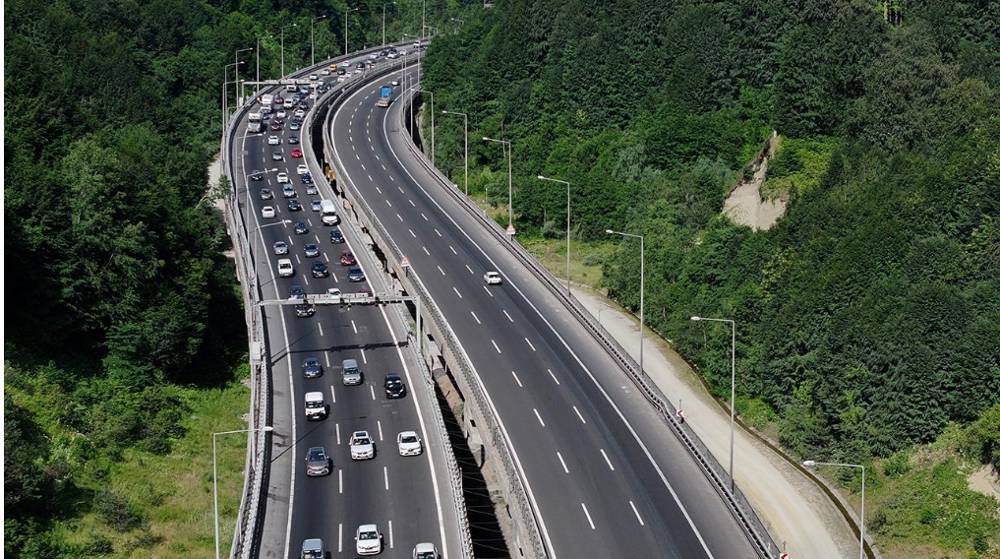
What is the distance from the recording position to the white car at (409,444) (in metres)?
82.2

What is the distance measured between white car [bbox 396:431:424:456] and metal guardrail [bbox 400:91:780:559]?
15701mm

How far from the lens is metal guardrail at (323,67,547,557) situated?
2785 inches

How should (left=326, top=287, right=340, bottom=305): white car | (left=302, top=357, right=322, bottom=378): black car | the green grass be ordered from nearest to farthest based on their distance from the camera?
1. the green grass
2. (left=302, top=357, right=322, bottom=378): black car
3. (left=326, top=287, right=340, bottom=305): white car

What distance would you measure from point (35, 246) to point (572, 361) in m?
43.1

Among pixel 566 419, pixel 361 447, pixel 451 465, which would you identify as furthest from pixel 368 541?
pixel 566 419

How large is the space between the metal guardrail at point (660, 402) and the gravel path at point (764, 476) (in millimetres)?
6554

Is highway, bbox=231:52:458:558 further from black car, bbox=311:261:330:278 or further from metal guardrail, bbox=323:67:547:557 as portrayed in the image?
metal guardrail, bbox=323:67:547:557

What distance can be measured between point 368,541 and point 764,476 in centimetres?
3259

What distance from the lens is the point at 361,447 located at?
82.2 meters

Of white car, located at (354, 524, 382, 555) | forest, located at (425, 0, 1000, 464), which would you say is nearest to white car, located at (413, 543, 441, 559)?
white car, located at (354, 524, 382, 555)

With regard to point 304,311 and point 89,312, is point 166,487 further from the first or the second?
point 304,311

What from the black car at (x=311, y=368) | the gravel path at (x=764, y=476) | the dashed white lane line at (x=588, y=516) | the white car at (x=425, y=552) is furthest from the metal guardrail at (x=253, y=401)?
the gravel path at (x=764, y=476)

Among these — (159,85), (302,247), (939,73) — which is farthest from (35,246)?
(159,85)

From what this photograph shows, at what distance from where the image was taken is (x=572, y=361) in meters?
95.1
